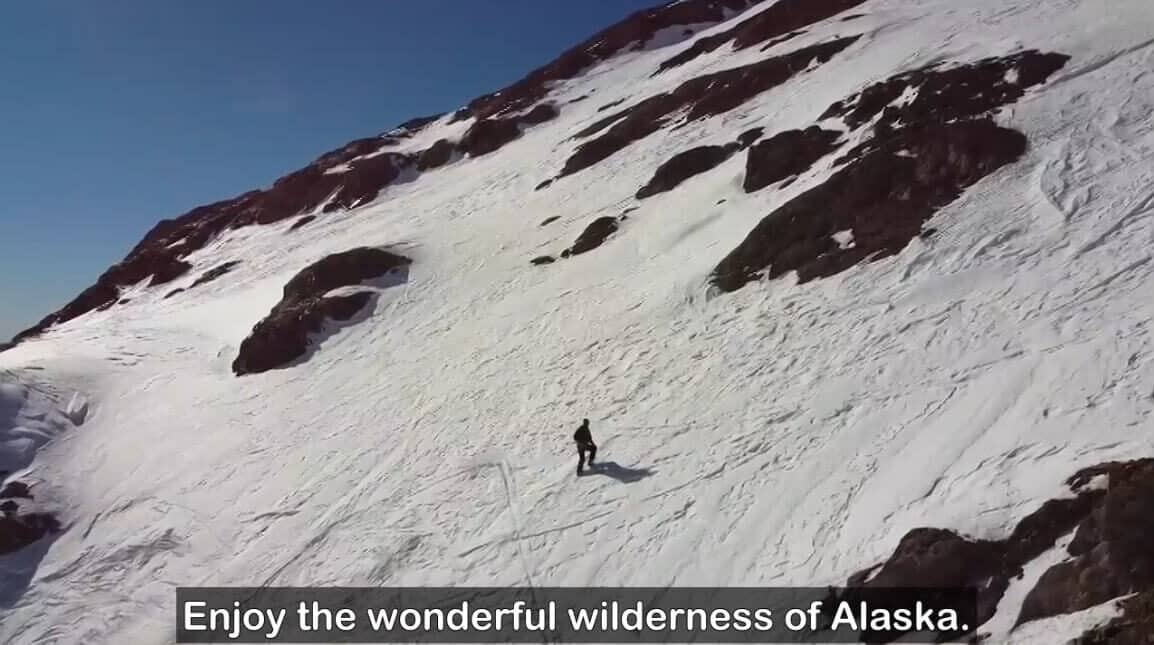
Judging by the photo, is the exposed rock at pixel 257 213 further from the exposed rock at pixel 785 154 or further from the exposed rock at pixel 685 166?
the exposed rock at pixel 785 154

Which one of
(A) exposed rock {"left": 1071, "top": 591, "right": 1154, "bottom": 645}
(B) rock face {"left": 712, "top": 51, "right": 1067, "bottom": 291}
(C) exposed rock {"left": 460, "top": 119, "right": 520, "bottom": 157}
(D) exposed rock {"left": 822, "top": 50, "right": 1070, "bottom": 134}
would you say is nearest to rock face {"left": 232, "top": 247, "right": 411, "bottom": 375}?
(B) rock face {"left": 712, "top": 51, "right": 1067, "bottom": 291}

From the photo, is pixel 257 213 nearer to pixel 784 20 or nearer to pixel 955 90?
pixel 784 20

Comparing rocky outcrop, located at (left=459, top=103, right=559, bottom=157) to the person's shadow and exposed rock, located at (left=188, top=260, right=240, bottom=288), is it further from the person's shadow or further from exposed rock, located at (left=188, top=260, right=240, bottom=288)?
the person's shadow

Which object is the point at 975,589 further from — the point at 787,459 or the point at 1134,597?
the point at 787,459

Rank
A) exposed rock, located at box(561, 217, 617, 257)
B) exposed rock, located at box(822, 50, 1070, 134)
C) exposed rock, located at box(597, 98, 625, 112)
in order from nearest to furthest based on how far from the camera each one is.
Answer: exposed rock, located at box(822, 50, 1070, 134), exposed rock, located at box(561, 217, 617, 257), exposed rock, located at box(597, 98, 625, 112)

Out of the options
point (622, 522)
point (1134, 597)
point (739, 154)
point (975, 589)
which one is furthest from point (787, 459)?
point (739, 154)

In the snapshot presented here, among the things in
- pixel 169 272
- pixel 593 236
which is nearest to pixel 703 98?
pixel 593 236
